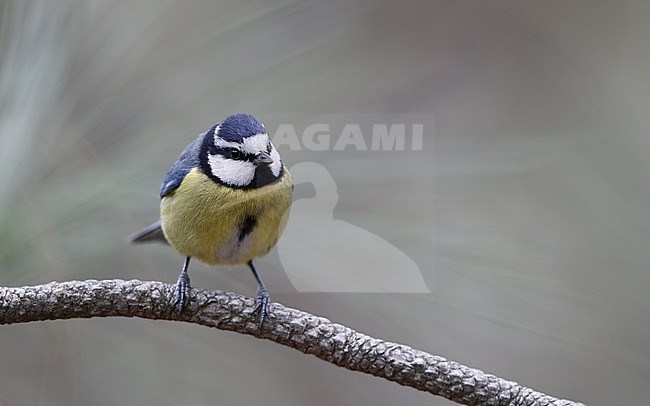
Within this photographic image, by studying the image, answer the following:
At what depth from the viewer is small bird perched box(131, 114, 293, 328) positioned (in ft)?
2.82

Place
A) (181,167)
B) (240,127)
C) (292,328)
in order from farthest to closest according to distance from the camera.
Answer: (181,167) < (240,127) < (292,328)

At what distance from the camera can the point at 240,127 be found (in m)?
0.77

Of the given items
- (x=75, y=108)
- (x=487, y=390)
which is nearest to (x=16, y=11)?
(x=75, y=108)

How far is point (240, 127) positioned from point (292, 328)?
0.23 metres

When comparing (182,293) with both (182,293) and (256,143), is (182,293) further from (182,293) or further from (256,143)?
(256,143)

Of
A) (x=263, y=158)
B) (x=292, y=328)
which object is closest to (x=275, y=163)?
(x=263, y=158)

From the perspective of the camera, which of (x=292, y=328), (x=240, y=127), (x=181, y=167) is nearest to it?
(x=292, y=328)

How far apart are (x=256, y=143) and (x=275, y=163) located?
5cm

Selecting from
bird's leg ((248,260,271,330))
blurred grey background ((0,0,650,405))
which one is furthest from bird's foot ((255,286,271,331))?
blurred grey background ((0,0,650,405))

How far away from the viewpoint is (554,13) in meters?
1.11

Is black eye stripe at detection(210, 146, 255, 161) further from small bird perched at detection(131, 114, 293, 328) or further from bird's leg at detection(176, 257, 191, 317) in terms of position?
bird's leg at detection(176, 257, 191, 317)

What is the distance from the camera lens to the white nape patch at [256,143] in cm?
77

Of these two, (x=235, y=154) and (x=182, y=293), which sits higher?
(x=235, y=154)

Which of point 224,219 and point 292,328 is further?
point 224,219
